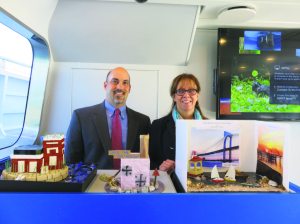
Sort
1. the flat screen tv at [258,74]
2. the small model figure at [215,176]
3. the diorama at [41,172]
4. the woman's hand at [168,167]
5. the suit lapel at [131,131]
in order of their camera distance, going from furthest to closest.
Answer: the flat screen tv at [258,74]
the suit lapel at [131,131]
the woman's hand at [168,167]
the small model figure at [215,176]
the diorama at [41,172]

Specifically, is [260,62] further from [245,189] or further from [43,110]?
[43,110]

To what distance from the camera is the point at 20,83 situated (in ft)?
7.77

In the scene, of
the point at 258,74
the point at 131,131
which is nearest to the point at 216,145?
the point at 131,131

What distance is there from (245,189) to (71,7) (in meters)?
2.04

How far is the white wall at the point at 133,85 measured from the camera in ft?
8.48

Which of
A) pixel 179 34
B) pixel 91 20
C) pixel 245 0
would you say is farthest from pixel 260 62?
pixel 91 20

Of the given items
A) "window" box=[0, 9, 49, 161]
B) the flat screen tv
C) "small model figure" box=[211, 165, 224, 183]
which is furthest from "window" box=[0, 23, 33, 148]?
the flat screen tv

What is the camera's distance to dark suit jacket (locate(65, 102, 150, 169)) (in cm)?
178

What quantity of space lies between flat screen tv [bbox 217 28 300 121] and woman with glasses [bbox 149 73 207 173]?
3.00 feet

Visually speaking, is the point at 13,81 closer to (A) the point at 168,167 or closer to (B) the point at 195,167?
(A) the point at 168,167

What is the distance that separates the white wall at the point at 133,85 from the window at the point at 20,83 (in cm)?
11

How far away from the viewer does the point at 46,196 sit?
83cm

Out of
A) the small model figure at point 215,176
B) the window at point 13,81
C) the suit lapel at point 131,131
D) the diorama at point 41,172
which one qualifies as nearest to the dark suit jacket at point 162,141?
the suit lapel at point 131,131

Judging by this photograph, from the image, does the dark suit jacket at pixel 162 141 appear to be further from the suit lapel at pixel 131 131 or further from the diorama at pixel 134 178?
the diorama at pixel 134 178
